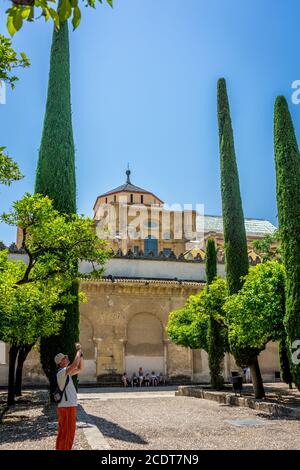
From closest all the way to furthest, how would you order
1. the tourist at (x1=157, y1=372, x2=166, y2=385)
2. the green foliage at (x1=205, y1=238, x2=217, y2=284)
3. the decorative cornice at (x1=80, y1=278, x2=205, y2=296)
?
the green foliage at (x1=205, y1=238, x2=217, y2=284) < the tourist at (x1=157, y1=372, x2=166, y2=385) < the decorative cornice at (x1=80, y1=278, x2=205, y2=296)

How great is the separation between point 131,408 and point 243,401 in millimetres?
3456

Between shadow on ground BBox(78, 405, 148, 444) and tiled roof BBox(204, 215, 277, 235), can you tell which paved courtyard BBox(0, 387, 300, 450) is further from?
tiled roof BBox(204, 215, 277, 235)

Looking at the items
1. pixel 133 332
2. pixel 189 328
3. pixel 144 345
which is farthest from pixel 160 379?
pixel 189 328

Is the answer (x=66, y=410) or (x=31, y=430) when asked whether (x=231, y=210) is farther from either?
(x=66, y=410)

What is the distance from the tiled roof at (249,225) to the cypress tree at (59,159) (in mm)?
32065

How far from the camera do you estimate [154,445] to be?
25.1ft

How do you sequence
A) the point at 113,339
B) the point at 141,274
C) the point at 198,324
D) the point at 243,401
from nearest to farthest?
the point at 243,401 → the point at 198,324 → the point at 113,339 → the point at 141,274

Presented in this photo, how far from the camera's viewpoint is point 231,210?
1736 cm

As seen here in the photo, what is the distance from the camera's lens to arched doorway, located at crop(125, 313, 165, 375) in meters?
27.7

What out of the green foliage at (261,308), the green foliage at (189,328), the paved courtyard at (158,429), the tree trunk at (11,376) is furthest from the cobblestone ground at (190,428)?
the green foliage at (189,328)

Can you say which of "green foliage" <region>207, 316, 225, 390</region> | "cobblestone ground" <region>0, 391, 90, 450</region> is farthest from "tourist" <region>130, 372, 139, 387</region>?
"cobblestone ground" <region>0, 391, 90, 450</region>

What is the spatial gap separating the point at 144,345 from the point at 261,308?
1691 centimetres
